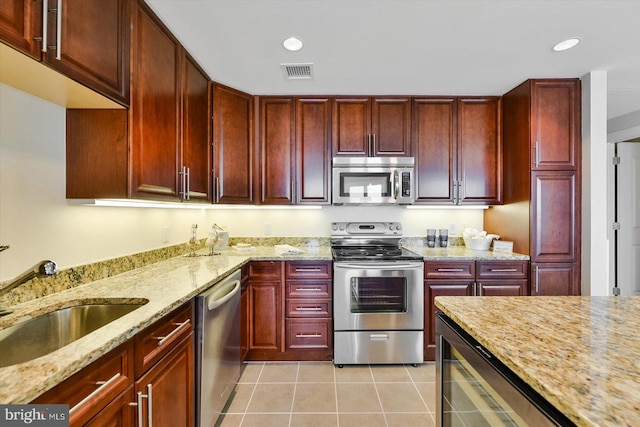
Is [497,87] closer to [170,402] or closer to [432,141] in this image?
[432,141]

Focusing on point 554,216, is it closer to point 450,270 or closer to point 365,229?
point 450,270

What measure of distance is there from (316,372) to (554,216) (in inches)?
94.2

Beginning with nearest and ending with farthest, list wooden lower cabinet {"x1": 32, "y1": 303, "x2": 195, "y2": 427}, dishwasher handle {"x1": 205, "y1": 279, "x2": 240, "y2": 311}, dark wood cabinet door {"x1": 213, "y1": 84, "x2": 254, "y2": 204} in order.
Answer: wooden lower cabinet {"x1": 32, "y1": 303, "x2": 195, "y2": 427} → dishwasher handle {"x1": 205, "y1": 279, "x2": 240, "y2": 311} → dark wood cabinet door {"x1": 213, "y1": 84, "x2": 254, "y2": 204}

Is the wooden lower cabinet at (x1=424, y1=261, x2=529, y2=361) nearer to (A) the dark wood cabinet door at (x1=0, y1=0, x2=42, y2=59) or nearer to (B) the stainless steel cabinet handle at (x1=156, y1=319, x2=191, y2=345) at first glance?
(B) the stainless steel cabinet handle at (x1=156, y1=319, x2=191, y2=345)

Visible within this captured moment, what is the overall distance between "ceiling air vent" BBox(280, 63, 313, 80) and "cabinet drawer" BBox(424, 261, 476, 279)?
1885mm

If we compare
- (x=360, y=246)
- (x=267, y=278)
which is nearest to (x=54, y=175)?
(x=267, y=278)

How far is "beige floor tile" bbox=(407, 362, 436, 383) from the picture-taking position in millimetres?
2344

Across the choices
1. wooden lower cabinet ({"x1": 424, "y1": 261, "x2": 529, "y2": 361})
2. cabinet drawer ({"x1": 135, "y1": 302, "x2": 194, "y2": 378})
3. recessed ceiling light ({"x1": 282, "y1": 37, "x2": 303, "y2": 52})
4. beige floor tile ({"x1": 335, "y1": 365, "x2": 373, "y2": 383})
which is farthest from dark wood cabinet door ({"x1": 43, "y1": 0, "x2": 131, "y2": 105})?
wooden lower cabinet ({"x1": 424, "y1": 261, "x2": 529, "y2": 361})

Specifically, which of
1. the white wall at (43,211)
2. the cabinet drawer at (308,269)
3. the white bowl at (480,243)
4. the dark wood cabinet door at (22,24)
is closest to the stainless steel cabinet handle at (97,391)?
the white wall at (43,211)

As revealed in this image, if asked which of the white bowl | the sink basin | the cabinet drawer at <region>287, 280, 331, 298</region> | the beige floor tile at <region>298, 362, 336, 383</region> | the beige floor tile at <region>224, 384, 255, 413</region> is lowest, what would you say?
the beige floor tile at <region>224, 384, 255, 413</region>

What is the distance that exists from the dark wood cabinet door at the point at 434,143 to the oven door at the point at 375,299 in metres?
0.87

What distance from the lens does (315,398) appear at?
2102 millimetres

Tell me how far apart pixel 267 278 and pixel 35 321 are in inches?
62.0

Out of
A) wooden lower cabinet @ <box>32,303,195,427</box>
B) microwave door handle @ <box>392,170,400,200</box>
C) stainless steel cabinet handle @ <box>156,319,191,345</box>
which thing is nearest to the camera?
wooden lower cabinet @ <box>32,303,195,427</box>
